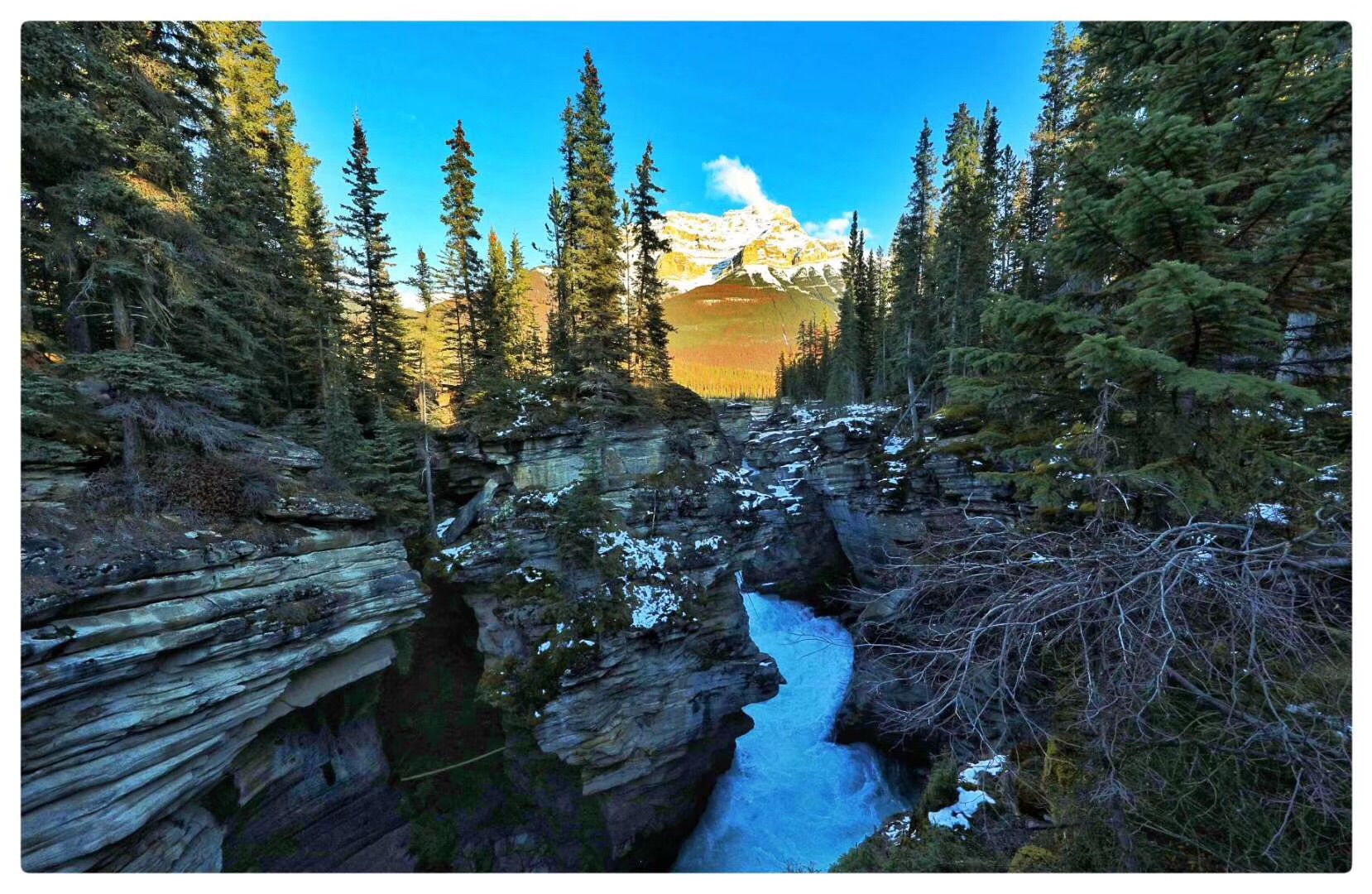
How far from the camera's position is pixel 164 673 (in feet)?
21.8

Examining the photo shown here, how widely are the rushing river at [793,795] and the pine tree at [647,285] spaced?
45.9 ft

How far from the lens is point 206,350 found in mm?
9812

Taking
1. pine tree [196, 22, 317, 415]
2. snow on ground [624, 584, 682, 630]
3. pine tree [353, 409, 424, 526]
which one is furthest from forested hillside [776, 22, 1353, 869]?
pine tree [196, 22, 317, 415]

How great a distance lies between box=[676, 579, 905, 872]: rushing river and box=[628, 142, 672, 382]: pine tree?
551 inches

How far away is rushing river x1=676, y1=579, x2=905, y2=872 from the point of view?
1289 centimetres

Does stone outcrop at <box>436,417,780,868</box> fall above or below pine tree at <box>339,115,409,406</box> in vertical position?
below

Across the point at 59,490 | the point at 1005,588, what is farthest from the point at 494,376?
the point at 1005,588

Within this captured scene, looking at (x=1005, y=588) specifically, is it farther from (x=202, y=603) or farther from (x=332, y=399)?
(x=332, y=399)

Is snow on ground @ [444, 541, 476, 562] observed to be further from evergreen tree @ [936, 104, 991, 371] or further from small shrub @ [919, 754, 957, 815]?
evergreen tree @ [936, 104, 991, 371]

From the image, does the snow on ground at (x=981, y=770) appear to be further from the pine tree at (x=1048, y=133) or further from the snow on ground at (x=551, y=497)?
the pine tree at (x=1048, y=133)

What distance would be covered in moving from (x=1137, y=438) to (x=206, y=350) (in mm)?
17206

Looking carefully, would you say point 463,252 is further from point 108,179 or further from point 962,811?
point 962,811

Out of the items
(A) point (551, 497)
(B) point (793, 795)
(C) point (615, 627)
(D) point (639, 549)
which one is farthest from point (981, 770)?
(A) point (551, 497)

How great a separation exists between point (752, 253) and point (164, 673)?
153484mm
